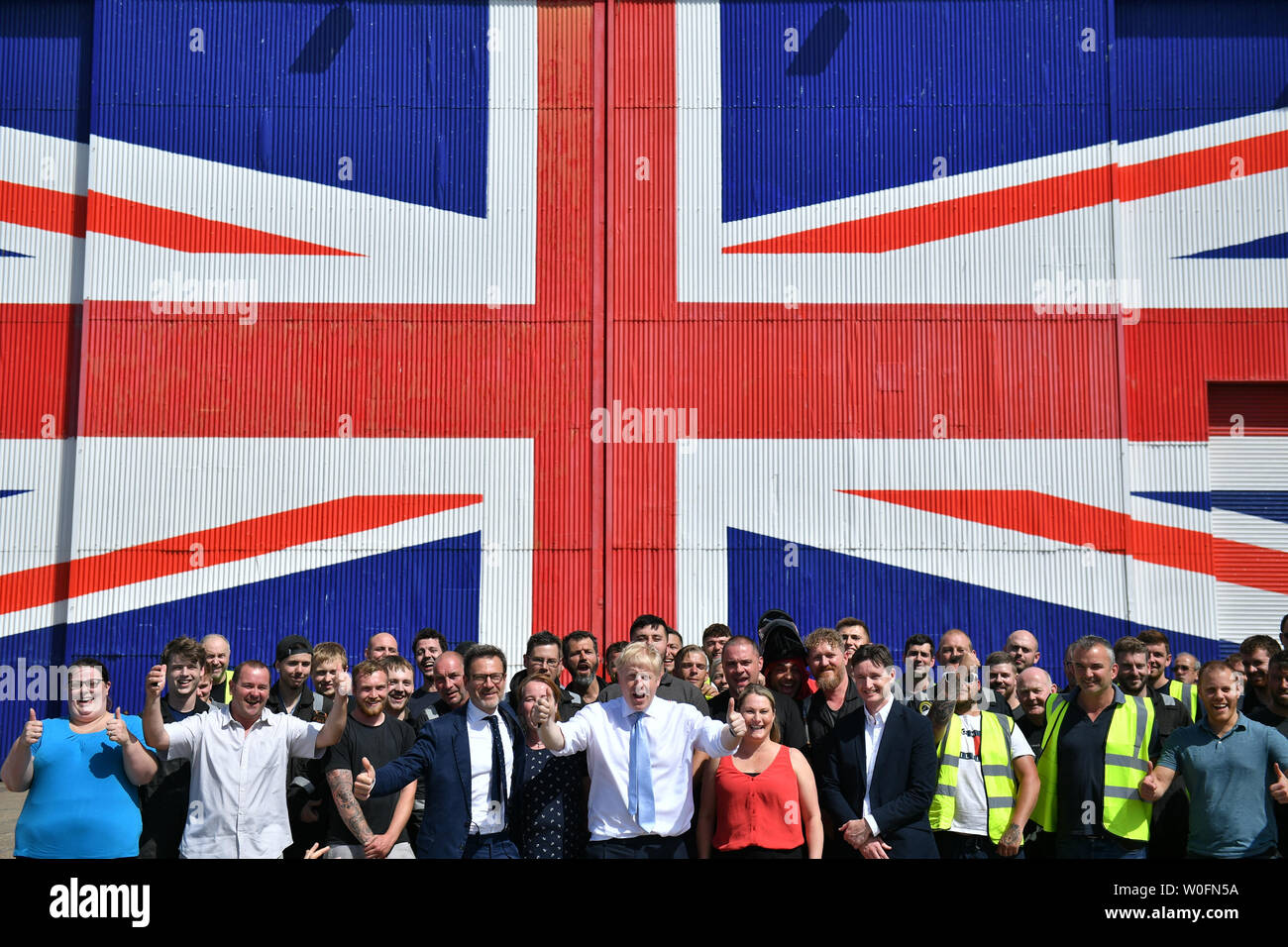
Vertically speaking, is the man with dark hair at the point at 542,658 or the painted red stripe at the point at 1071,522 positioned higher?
the painted red stripe at the point at 1071,522

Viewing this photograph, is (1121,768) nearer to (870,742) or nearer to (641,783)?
(870,742)

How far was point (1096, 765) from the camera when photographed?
26.3ft

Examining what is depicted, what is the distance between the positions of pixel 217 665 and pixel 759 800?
5771mm

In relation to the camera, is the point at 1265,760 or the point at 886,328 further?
the point at 886,328

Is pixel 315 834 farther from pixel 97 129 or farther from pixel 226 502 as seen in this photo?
pixel 97 129

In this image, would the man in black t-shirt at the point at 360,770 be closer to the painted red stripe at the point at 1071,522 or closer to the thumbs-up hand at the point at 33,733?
the thumbs-up hand at the point at 33,733

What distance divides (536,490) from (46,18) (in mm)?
10699

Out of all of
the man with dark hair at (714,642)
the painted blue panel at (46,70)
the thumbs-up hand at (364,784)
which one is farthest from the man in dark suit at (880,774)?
the painted blue panel at (46,70)

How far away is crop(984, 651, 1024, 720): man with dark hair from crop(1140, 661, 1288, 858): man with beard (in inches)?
57.1

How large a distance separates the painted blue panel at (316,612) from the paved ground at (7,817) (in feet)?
3.32

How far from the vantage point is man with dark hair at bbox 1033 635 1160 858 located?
7.88 metres

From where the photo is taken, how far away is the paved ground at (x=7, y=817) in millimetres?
13342

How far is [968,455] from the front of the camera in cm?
1811

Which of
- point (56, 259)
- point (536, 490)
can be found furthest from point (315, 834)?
point (56, 259)
